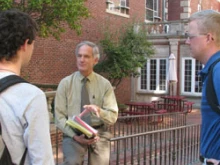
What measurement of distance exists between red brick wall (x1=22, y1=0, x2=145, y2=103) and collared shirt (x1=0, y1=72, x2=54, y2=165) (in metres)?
11.2

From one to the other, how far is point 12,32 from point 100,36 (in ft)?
51.6

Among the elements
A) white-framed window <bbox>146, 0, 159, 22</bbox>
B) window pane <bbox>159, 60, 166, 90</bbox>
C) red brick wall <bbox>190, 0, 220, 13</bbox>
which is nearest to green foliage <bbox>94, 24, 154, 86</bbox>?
window pane <bbox>159, 60, 166, 90</bbox>

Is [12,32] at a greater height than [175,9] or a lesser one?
lesser

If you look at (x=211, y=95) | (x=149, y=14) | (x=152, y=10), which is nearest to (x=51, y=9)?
(x=211, y=95)

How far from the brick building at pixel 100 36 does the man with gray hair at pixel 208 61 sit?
11.1 meters

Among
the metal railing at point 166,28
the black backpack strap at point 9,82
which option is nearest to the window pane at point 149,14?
the metal railing at point 166,28

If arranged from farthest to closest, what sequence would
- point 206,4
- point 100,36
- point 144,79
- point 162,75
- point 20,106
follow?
point 206,4 < point 144,79 < point 162,75 < point 100,36 < point 20,106

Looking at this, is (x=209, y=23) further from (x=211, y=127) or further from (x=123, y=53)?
(x=123, y=53)

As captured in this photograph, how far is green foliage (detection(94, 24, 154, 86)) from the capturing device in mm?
15141

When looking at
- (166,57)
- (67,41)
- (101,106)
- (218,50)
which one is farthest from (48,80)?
(218,50)

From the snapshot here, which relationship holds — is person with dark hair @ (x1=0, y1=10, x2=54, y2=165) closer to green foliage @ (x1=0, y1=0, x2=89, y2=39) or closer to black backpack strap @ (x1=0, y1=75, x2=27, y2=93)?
black backpack strap @ (x1=0, y1=75, x2=27, y2=93)

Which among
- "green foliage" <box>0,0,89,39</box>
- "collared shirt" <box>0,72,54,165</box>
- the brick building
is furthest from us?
the brick building

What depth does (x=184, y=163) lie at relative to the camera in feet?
20.9

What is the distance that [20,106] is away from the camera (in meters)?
1.80
